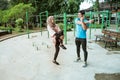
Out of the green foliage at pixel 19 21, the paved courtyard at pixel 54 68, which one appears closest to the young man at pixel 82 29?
the paved courtyard at pixel 54 68

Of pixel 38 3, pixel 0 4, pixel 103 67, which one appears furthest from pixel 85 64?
pixel 0 4

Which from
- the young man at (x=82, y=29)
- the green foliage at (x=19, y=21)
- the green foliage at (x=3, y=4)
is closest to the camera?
the young man at (x=82, y=29)

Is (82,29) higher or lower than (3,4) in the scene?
lower

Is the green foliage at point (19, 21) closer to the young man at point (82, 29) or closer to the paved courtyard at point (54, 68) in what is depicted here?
the paved courtyard at point (54, 68)

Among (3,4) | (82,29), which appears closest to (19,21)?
(82,29)

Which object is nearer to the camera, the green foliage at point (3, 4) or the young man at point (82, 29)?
the young man at point (82, 29)

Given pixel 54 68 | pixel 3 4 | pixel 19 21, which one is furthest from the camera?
pixel 3 4

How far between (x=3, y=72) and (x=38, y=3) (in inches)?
1170

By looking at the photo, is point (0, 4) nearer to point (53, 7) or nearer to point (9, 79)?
point (53, 7)

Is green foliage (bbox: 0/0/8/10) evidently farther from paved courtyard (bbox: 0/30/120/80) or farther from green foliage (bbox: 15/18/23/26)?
paved courtyard (bbox: 0/30/120/80)

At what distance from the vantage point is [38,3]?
117ft

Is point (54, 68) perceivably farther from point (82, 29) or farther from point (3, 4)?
point (3, 4)

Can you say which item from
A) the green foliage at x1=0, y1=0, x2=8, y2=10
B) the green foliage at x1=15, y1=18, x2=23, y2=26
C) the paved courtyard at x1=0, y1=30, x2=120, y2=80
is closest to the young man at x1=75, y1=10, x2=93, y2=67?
the paved courtyard at x1=0, y1=30, x2=120, y2=80

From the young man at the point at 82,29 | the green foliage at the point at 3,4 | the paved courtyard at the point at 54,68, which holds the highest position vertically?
the green foliage at the point at 3,4
